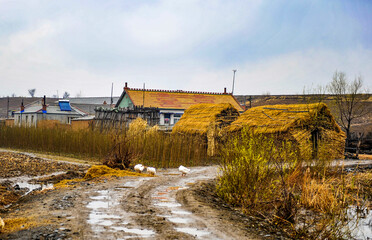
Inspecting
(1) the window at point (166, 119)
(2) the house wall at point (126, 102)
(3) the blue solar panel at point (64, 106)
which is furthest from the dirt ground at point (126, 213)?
(3) the blue solar panel at point (64, 106)

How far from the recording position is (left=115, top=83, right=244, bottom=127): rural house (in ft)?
111

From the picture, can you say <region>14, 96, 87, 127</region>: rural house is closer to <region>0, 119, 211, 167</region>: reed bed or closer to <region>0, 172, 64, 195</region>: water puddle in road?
<region>0, 119, 211, 167</region>: reed bed

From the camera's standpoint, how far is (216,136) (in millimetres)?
19359

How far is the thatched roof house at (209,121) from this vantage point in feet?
63.8

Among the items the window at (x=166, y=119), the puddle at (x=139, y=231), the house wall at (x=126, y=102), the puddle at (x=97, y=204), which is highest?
the house wall at (x=126, y=102)

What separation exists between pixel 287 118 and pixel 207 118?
4.81 meters

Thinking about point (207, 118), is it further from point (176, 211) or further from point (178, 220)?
point (178, 220)

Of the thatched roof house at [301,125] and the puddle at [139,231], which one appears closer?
the puddle at [139,231]

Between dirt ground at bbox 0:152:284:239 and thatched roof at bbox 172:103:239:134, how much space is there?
10.1 meters

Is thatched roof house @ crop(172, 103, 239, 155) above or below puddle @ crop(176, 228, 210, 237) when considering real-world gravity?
Result: above

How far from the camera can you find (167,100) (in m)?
35.8

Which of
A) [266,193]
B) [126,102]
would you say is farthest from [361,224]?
[126,102]

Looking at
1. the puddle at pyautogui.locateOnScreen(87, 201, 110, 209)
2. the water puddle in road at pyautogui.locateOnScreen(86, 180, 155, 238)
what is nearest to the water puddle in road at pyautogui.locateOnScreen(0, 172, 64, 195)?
the water puddle in road at pyautogui.locateOnScreen(86, 180, 155, 238)

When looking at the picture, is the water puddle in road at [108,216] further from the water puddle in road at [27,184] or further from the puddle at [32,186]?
the puddle at [32,186]
